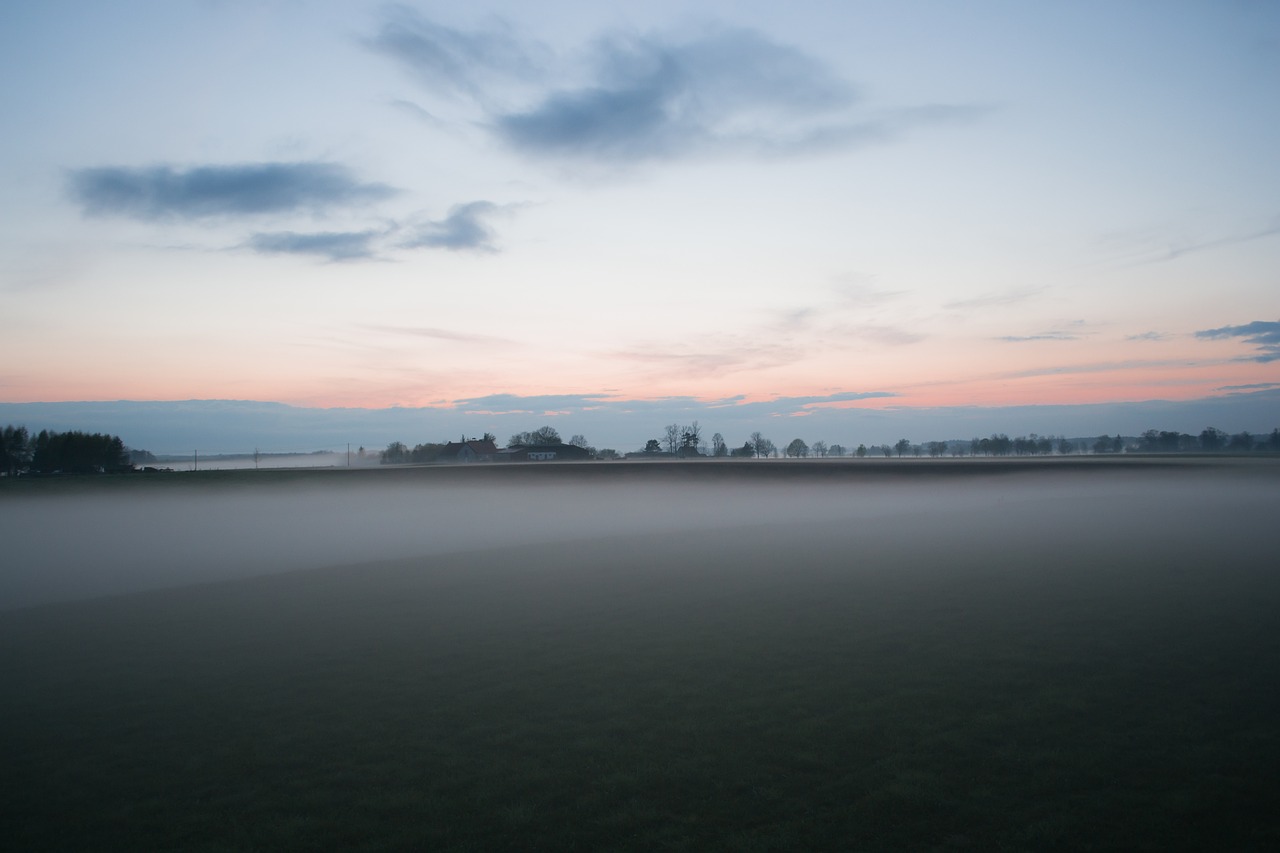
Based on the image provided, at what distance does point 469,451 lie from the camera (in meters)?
146

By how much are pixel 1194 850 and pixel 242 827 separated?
9.20 m

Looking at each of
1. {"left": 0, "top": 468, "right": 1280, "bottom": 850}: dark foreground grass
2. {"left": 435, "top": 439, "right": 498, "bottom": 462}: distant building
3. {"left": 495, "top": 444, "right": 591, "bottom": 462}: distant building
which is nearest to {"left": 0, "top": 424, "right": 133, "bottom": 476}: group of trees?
{"left": 435, "top": 439, "right": 498, "bottom": 462}: distant building

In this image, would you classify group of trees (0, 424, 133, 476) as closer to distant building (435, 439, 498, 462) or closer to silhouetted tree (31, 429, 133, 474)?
silhouetted tree (31, 429, 133, 474)

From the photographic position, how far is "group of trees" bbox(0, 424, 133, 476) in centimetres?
8294

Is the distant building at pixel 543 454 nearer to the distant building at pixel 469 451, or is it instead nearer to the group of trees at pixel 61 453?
the distant building at pixel 469 451

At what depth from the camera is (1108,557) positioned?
81.3 ft

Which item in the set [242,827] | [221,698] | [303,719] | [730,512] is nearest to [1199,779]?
[242,827]

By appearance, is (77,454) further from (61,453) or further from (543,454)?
(543,454)

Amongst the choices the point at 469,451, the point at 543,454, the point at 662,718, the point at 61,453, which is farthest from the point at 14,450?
the point at 662,718

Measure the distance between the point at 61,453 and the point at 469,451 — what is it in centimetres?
6900

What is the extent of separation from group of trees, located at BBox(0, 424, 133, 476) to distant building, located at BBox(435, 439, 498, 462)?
6006 centimetres

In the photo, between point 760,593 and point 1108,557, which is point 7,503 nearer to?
point 760,593

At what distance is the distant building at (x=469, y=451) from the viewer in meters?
144

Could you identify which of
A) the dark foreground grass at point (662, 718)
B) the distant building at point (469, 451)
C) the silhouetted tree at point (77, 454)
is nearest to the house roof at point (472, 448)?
the distant building at point (469, 451)
